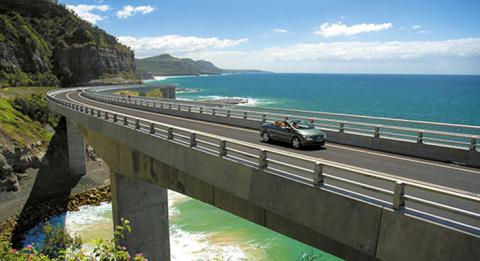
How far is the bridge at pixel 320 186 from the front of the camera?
692 cm

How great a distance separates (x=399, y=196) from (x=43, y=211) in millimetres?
33490

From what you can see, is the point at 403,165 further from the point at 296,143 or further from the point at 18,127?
the point at 18,127

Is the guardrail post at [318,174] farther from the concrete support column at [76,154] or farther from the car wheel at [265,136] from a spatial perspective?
the concrete support column at [76,154]

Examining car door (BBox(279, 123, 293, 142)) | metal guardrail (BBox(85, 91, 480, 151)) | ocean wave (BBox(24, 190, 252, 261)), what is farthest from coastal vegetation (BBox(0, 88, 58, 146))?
car door (BBox(279, 123, 293, 142))

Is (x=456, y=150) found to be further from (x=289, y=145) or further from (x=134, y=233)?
(x=134, y=233)

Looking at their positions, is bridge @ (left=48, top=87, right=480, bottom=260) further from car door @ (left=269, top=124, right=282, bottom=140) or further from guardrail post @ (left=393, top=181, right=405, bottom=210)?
car door @ (left=269, top=124, right=282, bottom=140)

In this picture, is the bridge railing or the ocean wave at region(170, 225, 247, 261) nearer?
the bridge railing

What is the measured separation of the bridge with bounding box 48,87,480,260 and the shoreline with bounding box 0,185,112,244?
469 inches

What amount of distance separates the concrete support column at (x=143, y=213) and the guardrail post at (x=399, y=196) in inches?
619

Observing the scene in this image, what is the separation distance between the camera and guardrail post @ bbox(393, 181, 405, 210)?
23.1 ft

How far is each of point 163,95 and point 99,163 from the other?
37.9m

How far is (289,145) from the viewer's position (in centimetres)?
1580

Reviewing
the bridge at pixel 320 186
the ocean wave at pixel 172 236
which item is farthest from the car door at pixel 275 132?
the ocean wave at pixel 172 236

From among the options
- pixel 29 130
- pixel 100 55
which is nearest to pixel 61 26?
pixel 100 55
